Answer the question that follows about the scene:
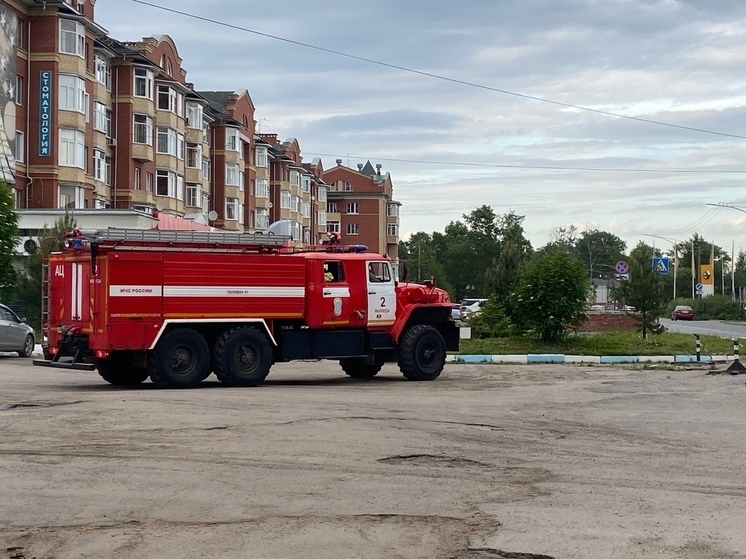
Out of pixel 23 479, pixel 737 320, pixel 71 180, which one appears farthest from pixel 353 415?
pixel 737 320

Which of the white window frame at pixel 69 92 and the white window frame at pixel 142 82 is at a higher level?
the white window frame at pixel 142 82

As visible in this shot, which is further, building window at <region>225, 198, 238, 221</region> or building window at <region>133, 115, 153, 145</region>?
building window at <region>225, 198, 238, 221</region>

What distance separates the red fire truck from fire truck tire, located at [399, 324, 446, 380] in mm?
22

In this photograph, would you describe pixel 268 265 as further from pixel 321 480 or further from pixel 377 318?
pixel 321 480

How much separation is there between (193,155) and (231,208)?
28.2 ft

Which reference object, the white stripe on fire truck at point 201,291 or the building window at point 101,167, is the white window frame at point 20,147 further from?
the white stripe on fire truck at point 201,291

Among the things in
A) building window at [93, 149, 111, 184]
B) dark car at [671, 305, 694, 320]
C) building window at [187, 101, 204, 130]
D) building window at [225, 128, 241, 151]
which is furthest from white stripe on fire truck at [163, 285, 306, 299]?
dark car at [671, 305, 694, 320]

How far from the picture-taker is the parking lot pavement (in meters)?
7.74

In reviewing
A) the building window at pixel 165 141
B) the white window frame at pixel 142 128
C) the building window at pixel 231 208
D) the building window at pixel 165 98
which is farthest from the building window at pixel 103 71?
the building window at pixel 231 208

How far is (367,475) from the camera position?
1048cm

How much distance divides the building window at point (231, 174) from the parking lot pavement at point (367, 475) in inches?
2237

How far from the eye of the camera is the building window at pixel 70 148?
159ft

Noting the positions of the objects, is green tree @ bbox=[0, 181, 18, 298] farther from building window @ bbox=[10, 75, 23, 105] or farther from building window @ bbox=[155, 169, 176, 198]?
building window @ bbox=[155, 169, 176, 198]

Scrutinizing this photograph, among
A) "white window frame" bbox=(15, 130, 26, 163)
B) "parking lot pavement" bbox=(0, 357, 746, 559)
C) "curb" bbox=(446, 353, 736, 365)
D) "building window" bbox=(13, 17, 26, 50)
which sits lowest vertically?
"parking lot pavement" bbox=(0, 357, 746, 559)
